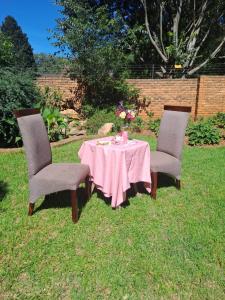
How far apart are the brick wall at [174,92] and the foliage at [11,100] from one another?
287 cm

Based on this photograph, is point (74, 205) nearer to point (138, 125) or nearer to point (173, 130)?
point (173, 130)

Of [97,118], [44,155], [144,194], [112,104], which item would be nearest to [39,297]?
[44,155]

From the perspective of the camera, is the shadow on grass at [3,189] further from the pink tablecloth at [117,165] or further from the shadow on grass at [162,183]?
the shadow on grass at [162,183]

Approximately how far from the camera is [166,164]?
3789 millimetres

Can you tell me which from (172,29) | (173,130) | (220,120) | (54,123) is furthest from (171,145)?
(172,29)

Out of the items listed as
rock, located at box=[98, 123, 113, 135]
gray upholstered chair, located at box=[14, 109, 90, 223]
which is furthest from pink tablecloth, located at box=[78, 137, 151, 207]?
rock, located at box=[98, 123, 113, 135]

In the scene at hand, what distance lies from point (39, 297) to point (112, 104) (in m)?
7.92

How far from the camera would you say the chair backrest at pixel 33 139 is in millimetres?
3078

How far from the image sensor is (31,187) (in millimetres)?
3213

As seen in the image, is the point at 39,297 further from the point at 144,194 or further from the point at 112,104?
the point at 112,104

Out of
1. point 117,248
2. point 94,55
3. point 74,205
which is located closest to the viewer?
point 117,248

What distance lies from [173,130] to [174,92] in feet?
19.2

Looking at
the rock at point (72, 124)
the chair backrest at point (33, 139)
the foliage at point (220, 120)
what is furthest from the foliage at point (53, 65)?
the chair backrest at point (33, 139)

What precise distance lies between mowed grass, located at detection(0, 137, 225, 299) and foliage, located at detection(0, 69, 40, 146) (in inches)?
91.8
